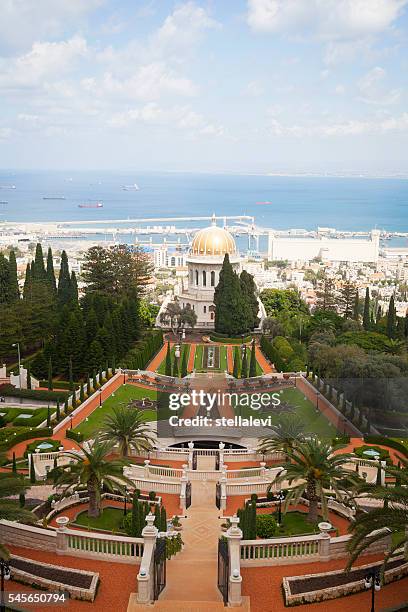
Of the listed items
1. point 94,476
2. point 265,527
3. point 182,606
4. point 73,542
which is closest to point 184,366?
point 94,476

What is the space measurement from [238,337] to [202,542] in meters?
41.1

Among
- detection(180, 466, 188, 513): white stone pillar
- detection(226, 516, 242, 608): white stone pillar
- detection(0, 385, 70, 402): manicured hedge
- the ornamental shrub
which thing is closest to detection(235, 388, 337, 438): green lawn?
Result: detection(180, 466, 188, 513): white stone pillar

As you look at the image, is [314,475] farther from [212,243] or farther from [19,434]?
[212,243]

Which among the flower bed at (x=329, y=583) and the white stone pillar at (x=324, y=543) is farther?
the white stone pillar at (x=324, y=543)

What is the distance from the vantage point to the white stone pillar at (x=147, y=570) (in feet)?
60.5

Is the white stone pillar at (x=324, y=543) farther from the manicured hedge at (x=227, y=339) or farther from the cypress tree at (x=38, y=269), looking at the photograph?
the cypress tree at (x=38, y=269)

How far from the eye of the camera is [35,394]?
44.0m

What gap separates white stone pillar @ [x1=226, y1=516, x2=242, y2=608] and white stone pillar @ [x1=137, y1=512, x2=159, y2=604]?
228 cm

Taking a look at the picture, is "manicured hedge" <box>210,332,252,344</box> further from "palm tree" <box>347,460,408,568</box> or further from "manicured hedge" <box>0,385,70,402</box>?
"palm tree" <box>347,460,408,568</box>

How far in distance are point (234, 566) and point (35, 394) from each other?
2759 centimetres

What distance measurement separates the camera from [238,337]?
64250 mm

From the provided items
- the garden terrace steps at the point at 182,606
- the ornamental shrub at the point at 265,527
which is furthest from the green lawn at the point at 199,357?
the garden terrace steps at the point at 182,606

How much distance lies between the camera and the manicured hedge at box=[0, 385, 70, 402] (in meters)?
43.6

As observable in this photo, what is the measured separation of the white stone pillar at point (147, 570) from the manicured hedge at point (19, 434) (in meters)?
16.2
